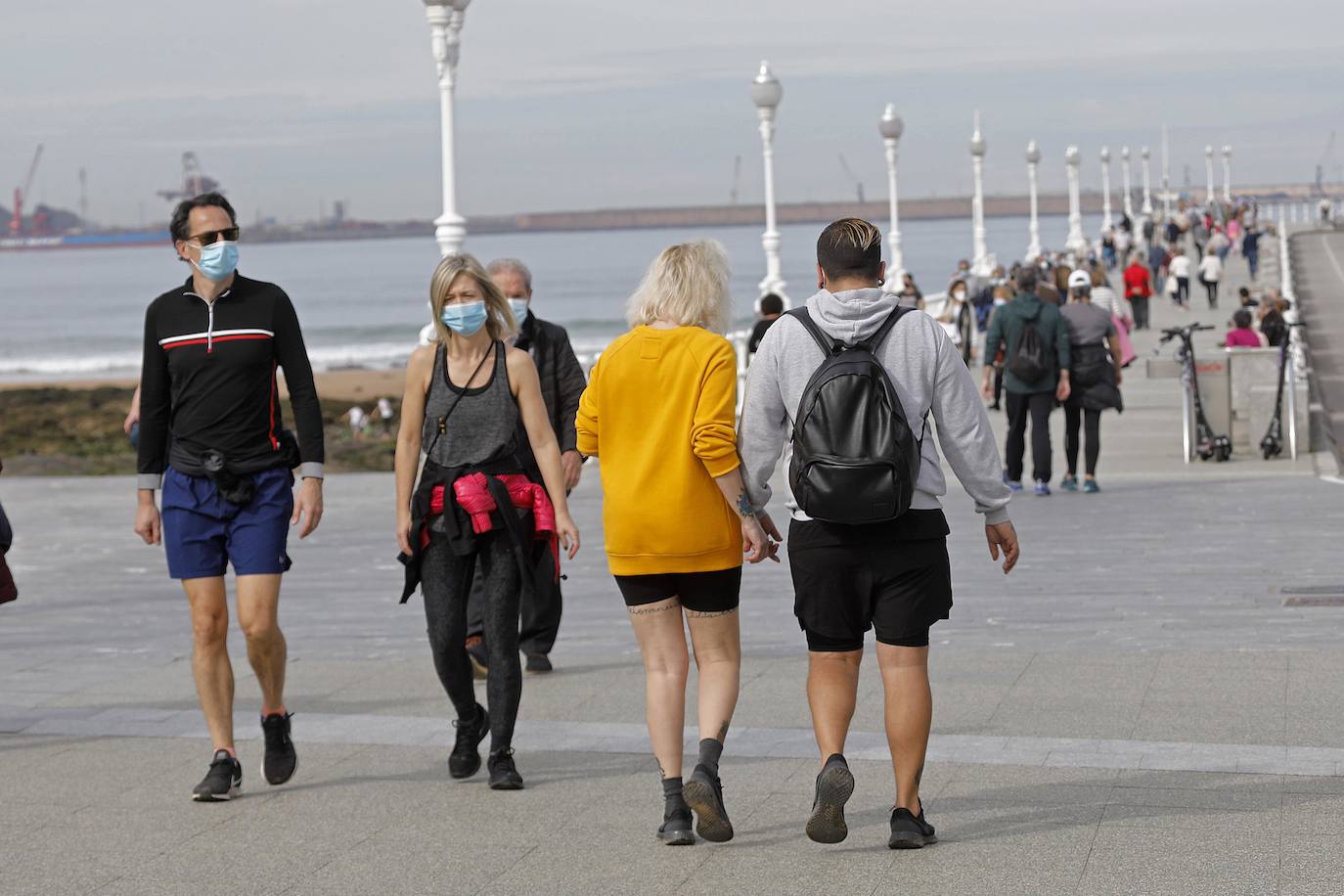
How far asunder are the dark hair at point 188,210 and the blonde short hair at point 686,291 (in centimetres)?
146

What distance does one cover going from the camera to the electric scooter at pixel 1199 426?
15.2 m

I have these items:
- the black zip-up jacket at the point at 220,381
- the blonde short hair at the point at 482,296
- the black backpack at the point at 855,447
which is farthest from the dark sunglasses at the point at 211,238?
the black backpack at the point at 855,447

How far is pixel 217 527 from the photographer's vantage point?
5.65 metres

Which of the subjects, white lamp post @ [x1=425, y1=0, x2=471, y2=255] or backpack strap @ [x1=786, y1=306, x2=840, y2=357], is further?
white lamp post @ [x1=425, y1=0, x2=471, y2=255]

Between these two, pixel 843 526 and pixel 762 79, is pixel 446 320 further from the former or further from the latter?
pixel 762 79

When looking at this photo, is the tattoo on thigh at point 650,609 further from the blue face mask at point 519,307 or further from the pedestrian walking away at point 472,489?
the blue face mask at point 519,307

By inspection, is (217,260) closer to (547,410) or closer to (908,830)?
(547,410)

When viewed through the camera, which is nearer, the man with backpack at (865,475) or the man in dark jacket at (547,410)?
the man with backpack at (865,475)

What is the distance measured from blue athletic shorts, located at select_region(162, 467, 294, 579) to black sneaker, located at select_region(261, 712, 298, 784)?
494 mm

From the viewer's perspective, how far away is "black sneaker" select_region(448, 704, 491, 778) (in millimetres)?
5895

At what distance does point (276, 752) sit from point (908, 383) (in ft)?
7.76

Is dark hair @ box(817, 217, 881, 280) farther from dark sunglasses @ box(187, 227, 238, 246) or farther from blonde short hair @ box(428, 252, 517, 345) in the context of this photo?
dark sunglasses @ box(187, 227, 238, 246)

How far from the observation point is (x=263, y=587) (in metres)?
5.65

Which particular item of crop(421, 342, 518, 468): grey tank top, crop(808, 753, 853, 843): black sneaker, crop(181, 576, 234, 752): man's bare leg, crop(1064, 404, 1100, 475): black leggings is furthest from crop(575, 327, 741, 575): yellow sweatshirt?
crop(1064, 404, 1100, 475): black leggings
